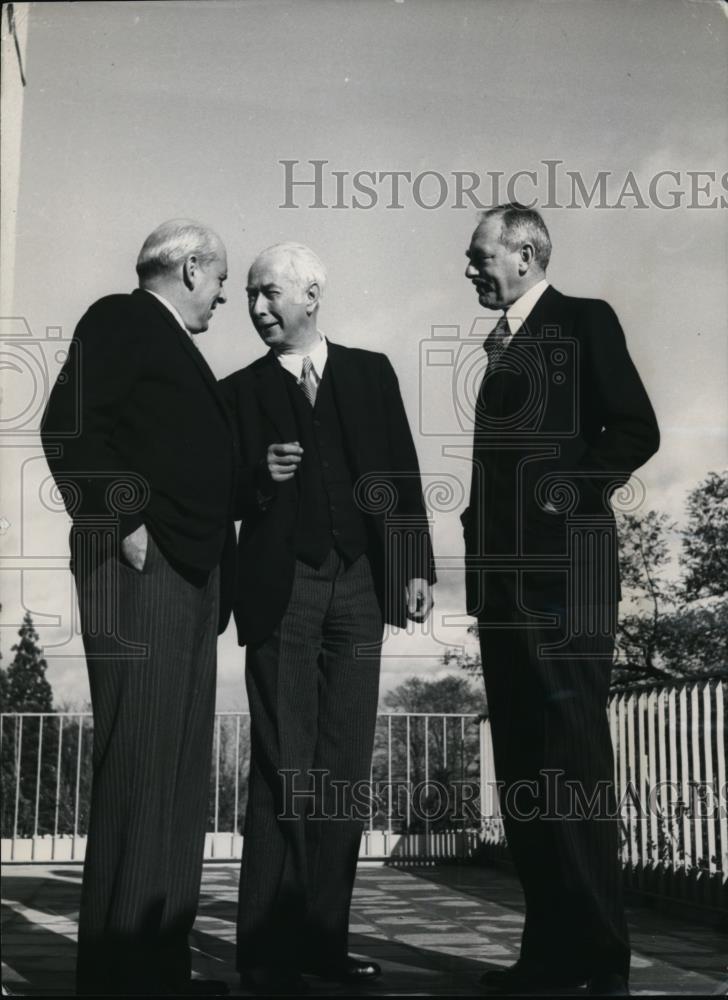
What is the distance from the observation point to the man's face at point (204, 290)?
2861mm

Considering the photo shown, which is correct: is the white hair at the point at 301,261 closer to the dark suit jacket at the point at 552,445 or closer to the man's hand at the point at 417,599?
the dark suit jacket at the point at 552,445

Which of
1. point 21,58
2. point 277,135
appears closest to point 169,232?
point 277,135

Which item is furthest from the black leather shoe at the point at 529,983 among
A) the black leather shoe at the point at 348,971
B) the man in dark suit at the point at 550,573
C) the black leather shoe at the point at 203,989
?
the black leather shoe at the point at 203,989

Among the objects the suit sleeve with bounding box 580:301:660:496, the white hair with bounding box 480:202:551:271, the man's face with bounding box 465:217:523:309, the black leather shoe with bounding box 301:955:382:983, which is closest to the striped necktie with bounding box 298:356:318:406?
the man's face with bounding box 465:217:523:309

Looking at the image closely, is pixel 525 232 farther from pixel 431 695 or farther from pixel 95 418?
pixel 431 695

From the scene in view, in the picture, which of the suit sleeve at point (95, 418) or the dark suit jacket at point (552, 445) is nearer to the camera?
the suit sleeve at point (95, 418)

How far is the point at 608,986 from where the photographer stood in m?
2.56

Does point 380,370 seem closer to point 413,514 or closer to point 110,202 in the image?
point 413,514

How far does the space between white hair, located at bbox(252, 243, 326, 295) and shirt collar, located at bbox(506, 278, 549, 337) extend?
52 centimetres

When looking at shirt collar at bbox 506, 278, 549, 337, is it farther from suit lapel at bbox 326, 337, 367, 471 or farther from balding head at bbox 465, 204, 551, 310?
suit lapel at bbox 326, 337, 367, 471

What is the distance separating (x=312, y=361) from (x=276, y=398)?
166 millimetres

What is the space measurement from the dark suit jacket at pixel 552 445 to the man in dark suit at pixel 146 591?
69cm

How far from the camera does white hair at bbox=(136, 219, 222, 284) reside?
285 centimetres

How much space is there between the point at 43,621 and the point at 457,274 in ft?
4.90
